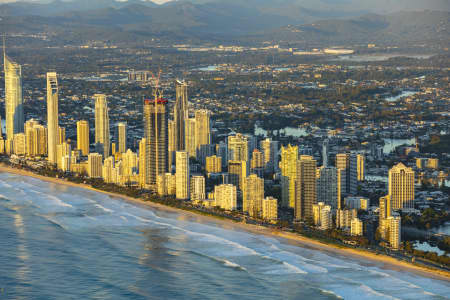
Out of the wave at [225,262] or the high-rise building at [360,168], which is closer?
the wave at [225,262]

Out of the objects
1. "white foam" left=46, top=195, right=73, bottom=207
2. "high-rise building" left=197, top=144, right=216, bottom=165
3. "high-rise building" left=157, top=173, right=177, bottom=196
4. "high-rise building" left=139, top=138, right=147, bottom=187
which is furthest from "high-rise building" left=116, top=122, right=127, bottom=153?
"white foam" left=46, top=195, right=73, bottom=207

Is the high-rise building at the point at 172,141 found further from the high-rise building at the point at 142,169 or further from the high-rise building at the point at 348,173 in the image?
the high-rise building at the point at 348,173

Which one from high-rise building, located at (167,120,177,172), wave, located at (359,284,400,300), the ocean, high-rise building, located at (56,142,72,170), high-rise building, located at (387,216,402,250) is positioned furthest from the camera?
high-rise building, located at (56,142,72,170)

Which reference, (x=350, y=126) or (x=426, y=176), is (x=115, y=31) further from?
(x=426, y=176)

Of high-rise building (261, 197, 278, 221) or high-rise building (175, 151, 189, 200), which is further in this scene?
high-rise building (175, 151, 189, 200)

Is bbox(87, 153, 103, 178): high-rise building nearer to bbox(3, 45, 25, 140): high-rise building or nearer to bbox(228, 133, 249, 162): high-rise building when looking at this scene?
bbox(228, 133, 249, 162): high-rise building

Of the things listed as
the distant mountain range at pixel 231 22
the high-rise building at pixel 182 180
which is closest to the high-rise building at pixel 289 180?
the high-rise building at pixel 182 180

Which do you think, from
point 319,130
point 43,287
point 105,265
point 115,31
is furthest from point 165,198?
point 115,31
